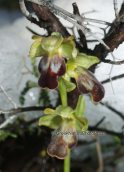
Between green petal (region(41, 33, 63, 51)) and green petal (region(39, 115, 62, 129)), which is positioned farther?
green petal (region(39, 115, 62, 129))

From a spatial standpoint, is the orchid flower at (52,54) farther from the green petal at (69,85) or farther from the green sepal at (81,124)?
the green sepal at (81,124)

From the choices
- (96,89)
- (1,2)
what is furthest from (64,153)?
(1,2)

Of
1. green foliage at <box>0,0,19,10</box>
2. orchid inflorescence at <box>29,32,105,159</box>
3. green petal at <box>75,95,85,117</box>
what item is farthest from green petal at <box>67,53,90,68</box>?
green foliage at <box>0,0,19,10</box>

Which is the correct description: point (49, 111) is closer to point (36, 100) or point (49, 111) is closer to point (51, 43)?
point (51, 43)

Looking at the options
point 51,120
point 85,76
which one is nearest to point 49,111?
point 51,120

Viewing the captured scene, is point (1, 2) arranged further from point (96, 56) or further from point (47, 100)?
point (96, 56)

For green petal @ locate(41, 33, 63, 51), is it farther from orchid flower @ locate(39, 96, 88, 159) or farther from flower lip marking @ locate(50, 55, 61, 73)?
orchid flower @ locate(39, 96, 88, 159)
